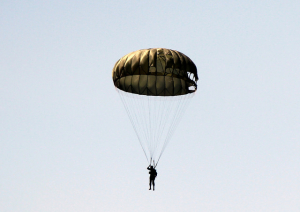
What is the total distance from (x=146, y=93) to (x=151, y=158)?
222 inches

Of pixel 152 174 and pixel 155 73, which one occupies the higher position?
pixel 155 73

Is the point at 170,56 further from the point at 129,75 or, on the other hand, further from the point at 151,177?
the point at 151,177

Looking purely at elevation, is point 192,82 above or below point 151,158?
above

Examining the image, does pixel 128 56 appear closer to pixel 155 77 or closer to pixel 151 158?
pixel 155 77

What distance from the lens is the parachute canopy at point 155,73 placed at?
4694 centimetres

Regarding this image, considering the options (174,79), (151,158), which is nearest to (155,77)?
(174,79)

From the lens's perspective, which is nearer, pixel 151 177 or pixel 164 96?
pixel 151 177

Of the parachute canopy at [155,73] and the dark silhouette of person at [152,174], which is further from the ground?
the parachute canopy at [155,73]

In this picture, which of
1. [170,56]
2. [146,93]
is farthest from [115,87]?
[170,56]

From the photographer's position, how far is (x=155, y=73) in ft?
154

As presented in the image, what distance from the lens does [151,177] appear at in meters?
47.3

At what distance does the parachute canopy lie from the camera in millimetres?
46938

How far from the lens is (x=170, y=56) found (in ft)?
155

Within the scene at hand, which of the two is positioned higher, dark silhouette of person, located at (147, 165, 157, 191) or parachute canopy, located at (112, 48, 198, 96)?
parachute canopy, located at (112, 48, 198, 96)
